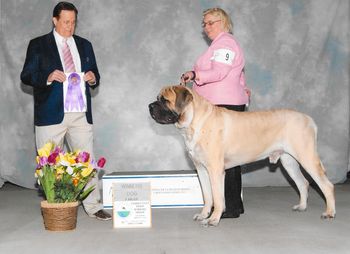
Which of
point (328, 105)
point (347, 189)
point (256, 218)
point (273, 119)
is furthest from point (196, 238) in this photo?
point (328, 105)

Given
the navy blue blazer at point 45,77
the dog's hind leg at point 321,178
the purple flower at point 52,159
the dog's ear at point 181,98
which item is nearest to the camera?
the purple flower at point 52,159

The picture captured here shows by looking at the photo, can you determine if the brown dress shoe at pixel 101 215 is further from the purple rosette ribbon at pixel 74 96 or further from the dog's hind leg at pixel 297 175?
the dog's hind leg at pixel 297 175

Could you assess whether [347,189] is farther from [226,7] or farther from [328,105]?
[226,7]

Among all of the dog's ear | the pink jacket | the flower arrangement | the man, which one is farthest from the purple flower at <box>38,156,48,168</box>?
the pink jacket

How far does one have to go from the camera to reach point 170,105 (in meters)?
3.79

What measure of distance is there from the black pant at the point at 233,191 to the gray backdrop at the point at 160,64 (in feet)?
6.09

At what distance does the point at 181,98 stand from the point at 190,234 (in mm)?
970

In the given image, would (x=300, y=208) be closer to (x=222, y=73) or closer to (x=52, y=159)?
(x=222, y=73)

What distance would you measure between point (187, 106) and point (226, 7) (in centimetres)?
255

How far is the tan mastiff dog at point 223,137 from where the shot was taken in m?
3.82

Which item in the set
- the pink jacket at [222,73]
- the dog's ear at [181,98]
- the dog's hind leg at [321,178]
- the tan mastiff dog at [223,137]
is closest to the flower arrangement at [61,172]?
the tan mastiff dog at [223,137]

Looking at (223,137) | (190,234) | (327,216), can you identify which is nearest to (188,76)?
(223,137)

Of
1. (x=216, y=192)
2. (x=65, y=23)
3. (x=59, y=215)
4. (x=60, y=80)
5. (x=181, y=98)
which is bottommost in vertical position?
(x=59, y=215)

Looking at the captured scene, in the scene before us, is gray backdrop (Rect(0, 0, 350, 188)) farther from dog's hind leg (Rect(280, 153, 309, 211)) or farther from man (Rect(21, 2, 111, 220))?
man (Rect(21, 2, 111, 220))
